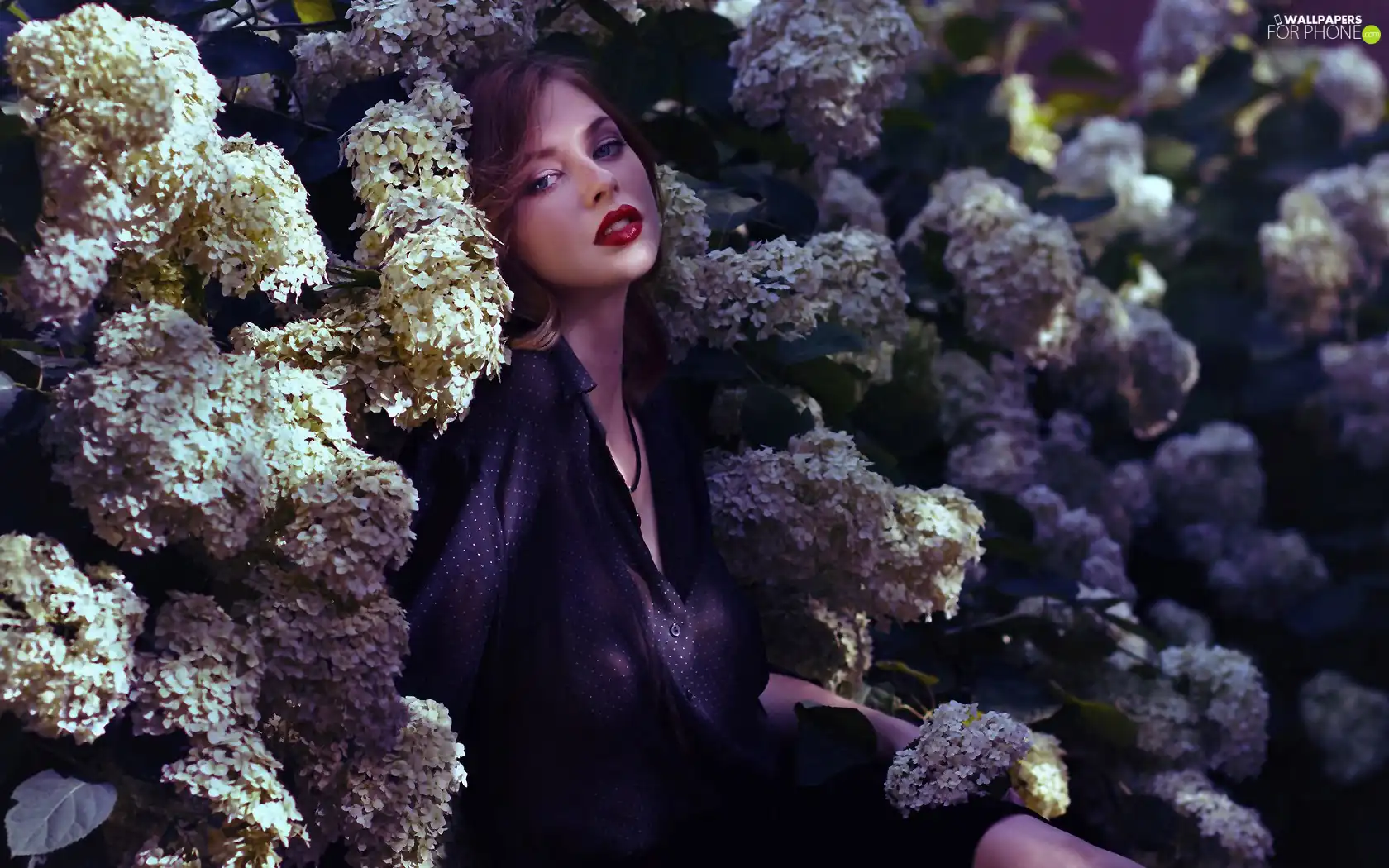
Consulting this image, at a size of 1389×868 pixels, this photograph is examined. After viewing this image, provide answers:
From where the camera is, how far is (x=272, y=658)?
40.8 inches

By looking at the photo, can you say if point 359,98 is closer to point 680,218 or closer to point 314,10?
point 314,10

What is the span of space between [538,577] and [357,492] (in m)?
0.23

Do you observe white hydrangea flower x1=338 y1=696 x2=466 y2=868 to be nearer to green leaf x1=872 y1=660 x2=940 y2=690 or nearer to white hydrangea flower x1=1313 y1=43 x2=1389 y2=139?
green leaf x1=872 y1=660 x2=940 y2=690

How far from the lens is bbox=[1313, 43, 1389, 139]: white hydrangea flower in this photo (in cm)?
277

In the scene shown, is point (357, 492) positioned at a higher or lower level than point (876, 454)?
higher

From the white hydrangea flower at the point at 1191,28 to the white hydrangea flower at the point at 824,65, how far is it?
4.22 ft

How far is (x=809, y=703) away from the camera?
146 cm

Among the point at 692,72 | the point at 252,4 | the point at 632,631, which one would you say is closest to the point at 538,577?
the point at 632,631

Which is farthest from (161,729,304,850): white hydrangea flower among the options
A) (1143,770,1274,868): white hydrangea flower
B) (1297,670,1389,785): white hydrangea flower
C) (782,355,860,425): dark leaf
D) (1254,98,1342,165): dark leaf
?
(1254,98,1342,165): dark leaf

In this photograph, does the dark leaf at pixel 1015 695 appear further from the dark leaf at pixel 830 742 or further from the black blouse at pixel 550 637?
the black blouse at pixel 550 637

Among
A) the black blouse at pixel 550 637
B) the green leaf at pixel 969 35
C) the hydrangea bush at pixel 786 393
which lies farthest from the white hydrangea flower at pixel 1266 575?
the black blouse at pixel 550 637

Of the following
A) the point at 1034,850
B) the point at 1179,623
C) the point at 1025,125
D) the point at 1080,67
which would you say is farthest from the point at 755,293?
the point at 1080,67

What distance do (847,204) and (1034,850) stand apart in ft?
3.05

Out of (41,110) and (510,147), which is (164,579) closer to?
(41,110)
